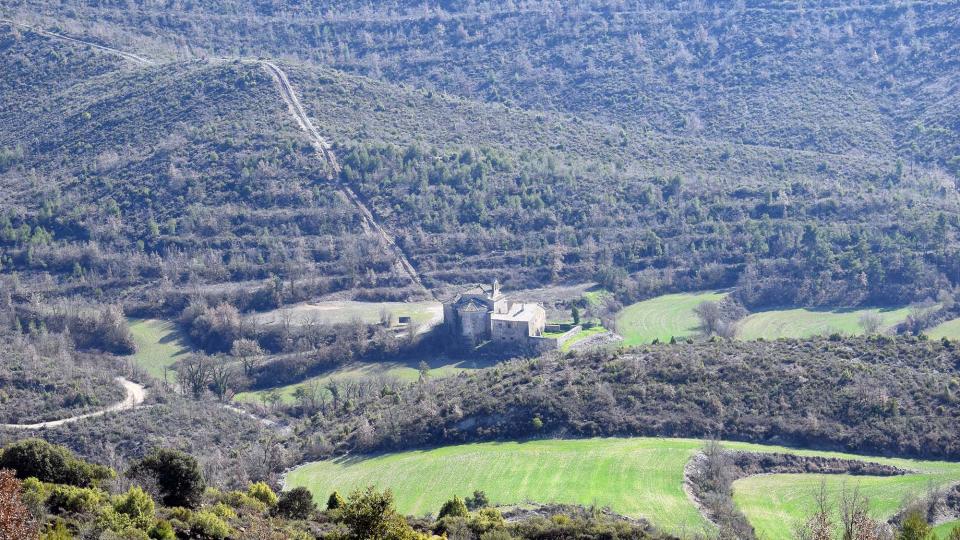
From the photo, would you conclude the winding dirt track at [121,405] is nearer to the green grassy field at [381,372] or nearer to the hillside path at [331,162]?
the green grassy field at [381,372]

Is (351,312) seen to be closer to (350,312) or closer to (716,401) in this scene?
(350,312)

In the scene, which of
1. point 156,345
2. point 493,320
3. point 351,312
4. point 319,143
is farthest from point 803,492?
point 319,143

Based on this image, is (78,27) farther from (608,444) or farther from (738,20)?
(608,444)

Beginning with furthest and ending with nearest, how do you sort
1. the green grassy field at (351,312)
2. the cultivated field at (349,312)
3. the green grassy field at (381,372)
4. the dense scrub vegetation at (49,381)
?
the green grassy field at (351,312) → the cultivated field at (349,312) → the green grassy field at (381,372) → the dense scrub vegetation at (49,381)

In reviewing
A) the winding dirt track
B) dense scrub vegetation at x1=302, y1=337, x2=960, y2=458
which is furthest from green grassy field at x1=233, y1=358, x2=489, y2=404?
dense scrub vegetation at x1=302, y1=337, x2=960, y2=458

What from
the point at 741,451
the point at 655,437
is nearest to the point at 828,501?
the point at 741,451

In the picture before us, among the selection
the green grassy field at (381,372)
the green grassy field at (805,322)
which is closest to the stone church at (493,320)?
the green grassy field at (381,372)

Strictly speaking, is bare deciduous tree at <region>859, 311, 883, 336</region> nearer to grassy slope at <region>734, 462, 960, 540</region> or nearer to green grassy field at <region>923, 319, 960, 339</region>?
green grassy field at <region>923, 319, 960, 339</region>
